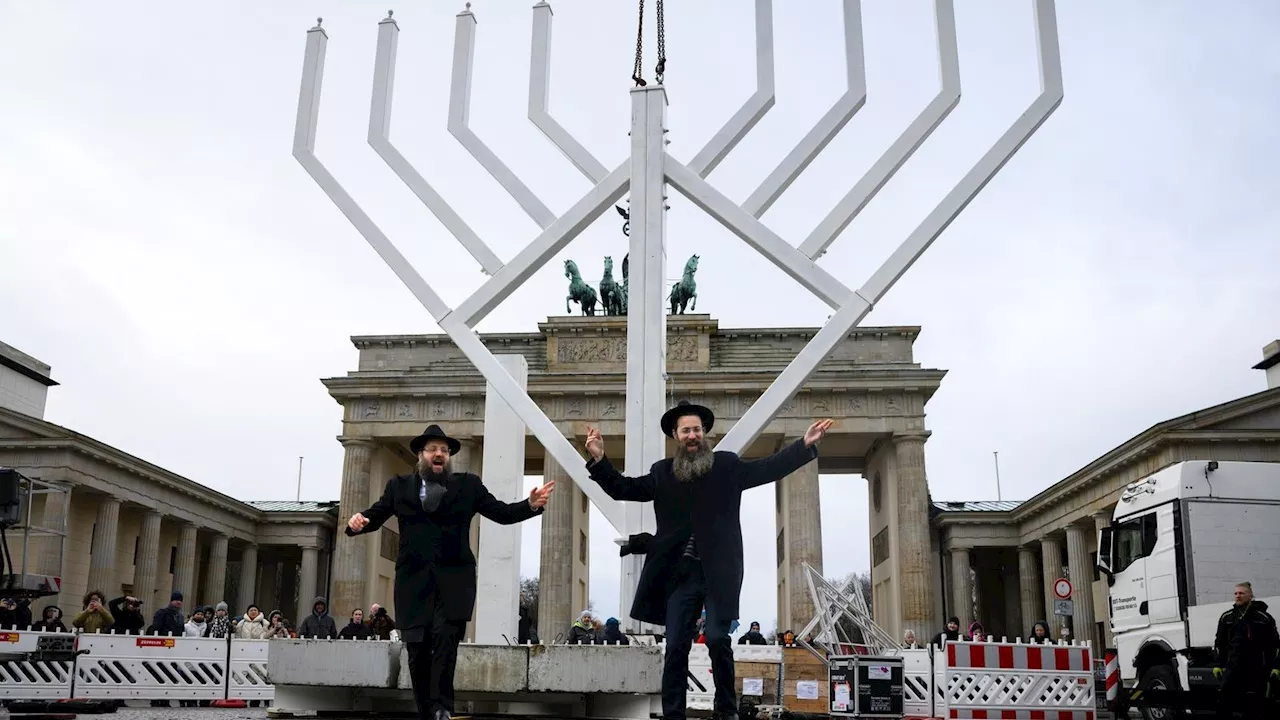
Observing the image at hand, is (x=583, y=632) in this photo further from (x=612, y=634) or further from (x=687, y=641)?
(x=687, y=641)

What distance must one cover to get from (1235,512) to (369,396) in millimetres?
30137

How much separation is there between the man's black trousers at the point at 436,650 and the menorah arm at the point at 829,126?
2.78 m

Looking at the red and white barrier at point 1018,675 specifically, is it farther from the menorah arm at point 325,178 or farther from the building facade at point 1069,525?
the building facade at point 1069,525

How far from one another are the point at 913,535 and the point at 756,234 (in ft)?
101

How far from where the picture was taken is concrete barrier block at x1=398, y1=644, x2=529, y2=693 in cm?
604

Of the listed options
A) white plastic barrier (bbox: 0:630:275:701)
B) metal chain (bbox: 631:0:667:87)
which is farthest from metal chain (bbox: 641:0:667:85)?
white plastic barrier (bbox: 0:630:275:701)

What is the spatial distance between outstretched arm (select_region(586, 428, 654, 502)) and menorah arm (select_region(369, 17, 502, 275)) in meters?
2.04

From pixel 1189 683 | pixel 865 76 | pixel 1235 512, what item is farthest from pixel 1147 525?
pixel 865 76

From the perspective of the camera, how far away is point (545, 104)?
273 inches

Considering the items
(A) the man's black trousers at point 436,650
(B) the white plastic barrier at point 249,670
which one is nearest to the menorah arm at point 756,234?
(A) the man's black trousers at point 436,650

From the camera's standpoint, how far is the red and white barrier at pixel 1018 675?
10.8 metres

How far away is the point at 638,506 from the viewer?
6.20 metres

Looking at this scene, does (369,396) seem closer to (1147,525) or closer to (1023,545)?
(1023,545)

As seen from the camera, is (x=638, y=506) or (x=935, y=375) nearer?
(x=638, y=506)
